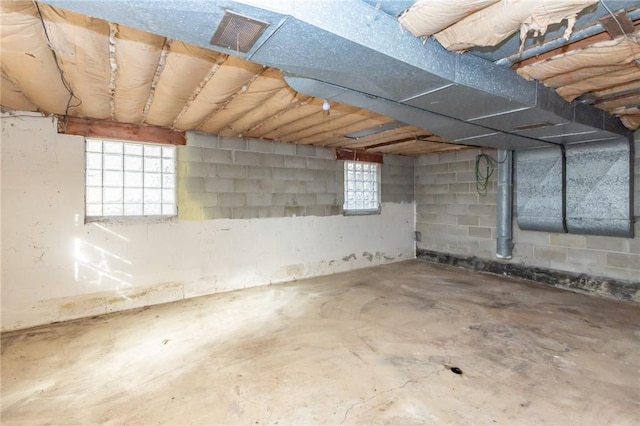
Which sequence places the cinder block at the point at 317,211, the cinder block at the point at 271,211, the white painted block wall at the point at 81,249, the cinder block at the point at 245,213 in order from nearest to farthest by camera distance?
1. the white painted block wall at the point at 81,249
2. the cinder block at the point at 245,213
3. the cinder block at the point at 271,211
4. the cinder block at the point at 317,211

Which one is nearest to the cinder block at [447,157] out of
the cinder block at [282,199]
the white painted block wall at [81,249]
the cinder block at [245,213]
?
the cinder block at [282,199]

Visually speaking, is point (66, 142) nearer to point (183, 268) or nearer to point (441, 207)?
point (183, 268)

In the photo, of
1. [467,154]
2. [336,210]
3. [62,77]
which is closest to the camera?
[62,77]

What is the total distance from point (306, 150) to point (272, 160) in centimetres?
64

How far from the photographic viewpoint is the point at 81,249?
3432mm

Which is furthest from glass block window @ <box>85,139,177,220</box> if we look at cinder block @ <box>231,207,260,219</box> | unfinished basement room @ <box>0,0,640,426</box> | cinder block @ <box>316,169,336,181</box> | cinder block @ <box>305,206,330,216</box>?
cinder block @ <box>316,169,336,181</box>

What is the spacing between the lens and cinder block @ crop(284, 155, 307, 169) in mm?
4906

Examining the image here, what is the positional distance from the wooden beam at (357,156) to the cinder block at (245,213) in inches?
69.1

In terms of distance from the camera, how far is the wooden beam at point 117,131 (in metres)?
3.36

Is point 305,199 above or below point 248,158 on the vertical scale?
below

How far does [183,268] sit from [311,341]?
214 cm

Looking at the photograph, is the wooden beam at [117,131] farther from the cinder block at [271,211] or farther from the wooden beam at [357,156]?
the wooden beam at [357,156]

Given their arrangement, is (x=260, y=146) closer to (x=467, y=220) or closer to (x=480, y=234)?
(x=467, y=220)

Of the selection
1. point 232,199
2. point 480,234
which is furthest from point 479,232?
point 232,199
